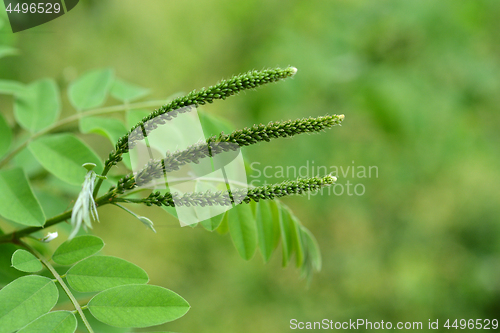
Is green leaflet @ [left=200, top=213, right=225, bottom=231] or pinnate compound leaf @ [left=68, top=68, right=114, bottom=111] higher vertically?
pinnate compound leaf @ [left=68, top=68, right=114, bottom=111]

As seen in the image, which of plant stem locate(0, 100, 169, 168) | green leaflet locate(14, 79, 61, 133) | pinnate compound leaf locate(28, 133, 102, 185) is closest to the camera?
pinnate compound leaf locate(28, 133, 102, 185)

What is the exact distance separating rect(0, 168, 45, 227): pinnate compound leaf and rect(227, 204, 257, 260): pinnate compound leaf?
1.65 feet

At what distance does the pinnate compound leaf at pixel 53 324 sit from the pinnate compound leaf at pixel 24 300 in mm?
23

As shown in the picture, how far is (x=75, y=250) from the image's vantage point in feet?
2.77

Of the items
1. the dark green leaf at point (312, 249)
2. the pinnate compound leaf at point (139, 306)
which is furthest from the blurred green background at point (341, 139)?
the pinnate compound leaf at point (139, 306)

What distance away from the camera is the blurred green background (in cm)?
274

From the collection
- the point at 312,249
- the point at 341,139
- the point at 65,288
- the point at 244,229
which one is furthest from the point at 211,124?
the point at 341,139

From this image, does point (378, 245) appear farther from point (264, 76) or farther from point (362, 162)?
point (264, 76)

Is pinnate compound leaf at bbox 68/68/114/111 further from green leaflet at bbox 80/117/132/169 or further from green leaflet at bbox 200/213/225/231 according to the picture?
green leaflet at bbox 200/213/225/231

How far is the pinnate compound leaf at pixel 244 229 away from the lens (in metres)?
1.08

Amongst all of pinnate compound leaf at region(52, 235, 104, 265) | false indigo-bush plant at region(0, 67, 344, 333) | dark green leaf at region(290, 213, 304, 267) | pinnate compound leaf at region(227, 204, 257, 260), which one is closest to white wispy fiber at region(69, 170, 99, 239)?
false indigo-bush plant at region(0, 67, 344, 333)

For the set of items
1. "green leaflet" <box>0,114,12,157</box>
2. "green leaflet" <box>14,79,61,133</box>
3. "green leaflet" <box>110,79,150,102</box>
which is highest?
"green leaflet" <box>110,79,150,102</box>

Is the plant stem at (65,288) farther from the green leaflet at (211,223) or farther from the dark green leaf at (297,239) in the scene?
the dark green leaf at (297,239)

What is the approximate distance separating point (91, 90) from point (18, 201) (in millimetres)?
713
